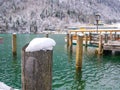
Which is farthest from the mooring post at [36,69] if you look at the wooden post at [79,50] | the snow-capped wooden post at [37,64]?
the wooden post at [79,50]

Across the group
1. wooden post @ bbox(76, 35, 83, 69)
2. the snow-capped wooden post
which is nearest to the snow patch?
the snow-capped wooden post

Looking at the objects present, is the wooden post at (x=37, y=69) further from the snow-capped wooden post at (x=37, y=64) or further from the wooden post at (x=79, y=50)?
the wooden post at (x=79, y=50)

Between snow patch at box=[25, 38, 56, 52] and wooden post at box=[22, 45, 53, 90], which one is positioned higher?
snow patch at box=[25, 38, 56, 52]

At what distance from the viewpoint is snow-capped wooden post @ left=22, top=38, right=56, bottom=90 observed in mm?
3416

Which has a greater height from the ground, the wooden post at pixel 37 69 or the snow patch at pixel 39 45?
the snow patch at pixel 39 45

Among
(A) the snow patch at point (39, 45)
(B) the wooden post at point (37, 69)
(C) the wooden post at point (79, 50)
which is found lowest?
(C) the wooden post at point (79, 50)

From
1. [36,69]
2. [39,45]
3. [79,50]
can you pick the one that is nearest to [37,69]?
[36,69]

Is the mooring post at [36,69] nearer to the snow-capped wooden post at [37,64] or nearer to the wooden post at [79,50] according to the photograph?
the snow-capped wooden post at [37,64]

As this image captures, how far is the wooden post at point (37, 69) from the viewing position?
11.2 feet

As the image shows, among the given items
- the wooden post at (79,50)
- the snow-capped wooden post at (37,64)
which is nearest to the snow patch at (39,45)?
the snow-capped wooden post at (37,64)

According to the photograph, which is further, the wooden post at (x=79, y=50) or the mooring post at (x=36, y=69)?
the wooden post at (x=79, y=50)

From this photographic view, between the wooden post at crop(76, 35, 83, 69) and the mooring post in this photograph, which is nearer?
the mooring post

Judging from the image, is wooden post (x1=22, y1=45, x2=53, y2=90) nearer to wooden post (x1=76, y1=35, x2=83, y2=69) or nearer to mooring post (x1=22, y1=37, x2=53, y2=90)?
mooring post (x1=22, y1=37, x2=53, y2=90)

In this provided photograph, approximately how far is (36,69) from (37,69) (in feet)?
0.05
